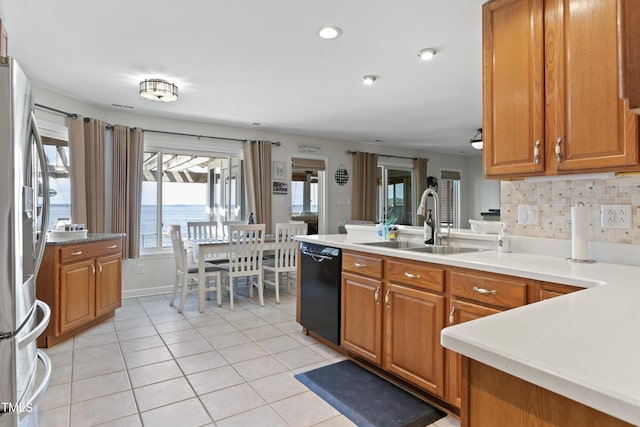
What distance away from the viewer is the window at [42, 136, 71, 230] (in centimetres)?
409

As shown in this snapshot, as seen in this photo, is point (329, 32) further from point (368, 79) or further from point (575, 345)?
point (575, 345)

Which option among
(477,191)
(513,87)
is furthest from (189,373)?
(477,191)

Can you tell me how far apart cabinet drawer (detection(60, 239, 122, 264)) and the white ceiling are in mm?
1564

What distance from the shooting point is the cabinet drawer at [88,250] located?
3.16 m

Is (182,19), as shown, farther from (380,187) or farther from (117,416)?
(380,187)

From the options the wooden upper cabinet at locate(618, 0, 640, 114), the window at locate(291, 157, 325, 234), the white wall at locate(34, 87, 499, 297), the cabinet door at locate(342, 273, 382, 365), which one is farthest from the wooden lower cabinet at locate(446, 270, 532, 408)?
the window at locate(291, 157, 325, 234)

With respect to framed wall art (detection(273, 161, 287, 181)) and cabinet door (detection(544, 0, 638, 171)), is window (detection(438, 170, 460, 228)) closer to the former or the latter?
framed wall art (detection(273, 161, 287, 181))

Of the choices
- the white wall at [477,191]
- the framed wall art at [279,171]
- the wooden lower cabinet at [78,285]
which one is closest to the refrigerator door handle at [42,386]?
the wooden lower cabinet at [78,285]

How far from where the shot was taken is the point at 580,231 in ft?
6.07

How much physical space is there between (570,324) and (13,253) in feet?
5.97

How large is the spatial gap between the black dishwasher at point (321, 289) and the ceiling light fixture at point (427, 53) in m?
1.68

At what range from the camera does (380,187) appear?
7605 mm

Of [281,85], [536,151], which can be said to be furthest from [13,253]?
[281,85]

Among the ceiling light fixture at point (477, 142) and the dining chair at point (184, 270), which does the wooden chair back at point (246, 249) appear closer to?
the dining chair at point (184, 270)
